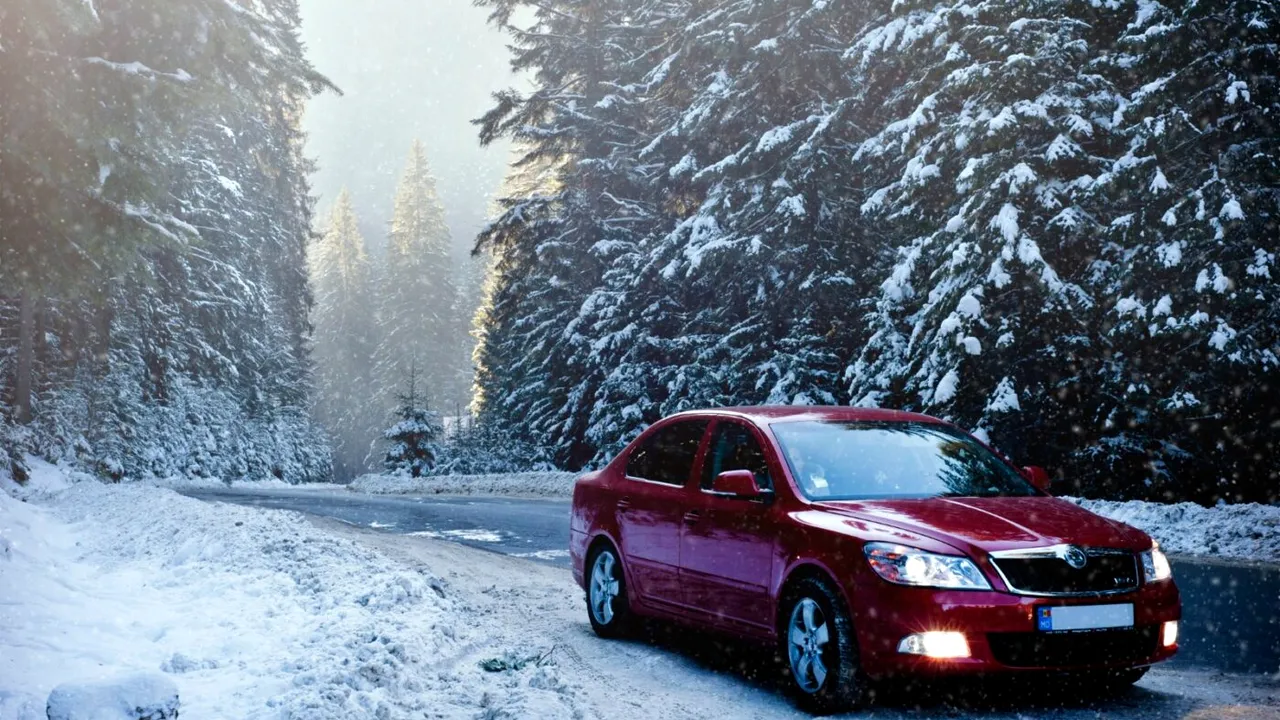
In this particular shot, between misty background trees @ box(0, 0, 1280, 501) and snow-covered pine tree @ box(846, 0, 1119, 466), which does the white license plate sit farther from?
snow-covered pine tree @ box(846, 0, 1119, 466)

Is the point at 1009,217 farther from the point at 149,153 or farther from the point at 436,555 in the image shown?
the point at 149,153

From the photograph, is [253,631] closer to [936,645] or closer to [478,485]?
[936,645]

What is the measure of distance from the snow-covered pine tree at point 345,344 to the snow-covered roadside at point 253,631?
78215 millimetres

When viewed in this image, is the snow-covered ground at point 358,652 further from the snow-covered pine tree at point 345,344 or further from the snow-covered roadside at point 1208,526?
the snow-covered pine tree at point 345,344

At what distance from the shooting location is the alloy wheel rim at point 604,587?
8.38m

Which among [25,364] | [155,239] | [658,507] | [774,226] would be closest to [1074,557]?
[658,507]

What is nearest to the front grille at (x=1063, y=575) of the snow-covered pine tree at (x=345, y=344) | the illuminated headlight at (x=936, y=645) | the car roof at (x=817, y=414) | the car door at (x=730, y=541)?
the illuminated headlight at (x=936, y=645)

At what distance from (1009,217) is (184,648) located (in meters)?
13.7

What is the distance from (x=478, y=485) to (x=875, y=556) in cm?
3046

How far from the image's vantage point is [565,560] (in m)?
13.6

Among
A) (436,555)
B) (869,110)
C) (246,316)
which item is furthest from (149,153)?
(246,316)

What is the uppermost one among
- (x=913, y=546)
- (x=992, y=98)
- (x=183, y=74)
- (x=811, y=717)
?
(x=992, y=98)

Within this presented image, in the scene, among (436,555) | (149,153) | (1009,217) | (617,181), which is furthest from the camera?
(617,181)

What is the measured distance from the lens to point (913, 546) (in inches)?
224
